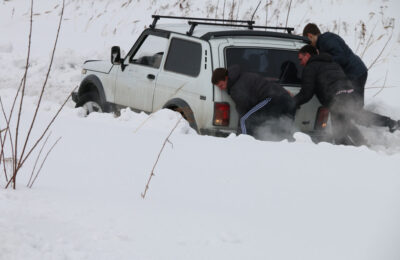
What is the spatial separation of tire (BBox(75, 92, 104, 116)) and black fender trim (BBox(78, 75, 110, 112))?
7 centimetres

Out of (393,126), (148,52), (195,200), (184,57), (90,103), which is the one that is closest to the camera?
(195,200)

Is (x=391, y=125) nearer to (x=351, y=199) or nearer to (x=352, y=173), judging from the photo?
(x=352, y=173)

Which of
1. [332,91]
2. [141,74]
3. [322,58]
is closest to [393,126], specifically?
[332,91]

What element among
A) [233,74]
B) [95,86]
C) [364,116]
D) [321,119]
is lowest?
[95,86]

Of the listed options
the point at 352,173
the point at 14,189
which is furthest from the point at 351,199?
the point at 14,189

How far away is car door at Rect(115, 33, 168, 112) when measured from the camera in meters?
7.89

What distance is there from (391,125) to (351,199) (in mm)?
4203

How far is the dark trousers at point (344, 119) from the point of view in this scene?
24.3 feet

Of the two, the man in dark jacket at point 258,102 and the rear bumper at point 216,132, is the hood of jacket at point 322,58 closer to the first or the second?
the man in dark jacket at point 258,102

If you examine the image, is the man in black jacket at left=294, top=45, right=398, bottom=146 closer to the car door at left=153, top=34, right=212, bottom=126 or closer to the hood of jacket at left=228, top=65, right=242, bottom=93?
the hood of jacket at left=228, top=65, right=242, bottom=93

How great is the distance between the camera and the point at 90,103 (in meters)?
8.92

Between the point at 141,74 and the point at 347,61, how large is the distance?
2.52 m

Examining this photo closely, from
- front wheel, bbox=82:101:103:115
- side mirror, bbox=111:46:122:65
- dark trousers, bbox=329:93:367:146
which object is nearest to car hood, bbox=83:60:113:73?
side mirror, bbox=111:46:122:65

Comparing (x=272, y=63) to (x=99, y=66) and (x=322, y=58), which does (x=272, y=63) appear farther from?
(x=99, y=66)
